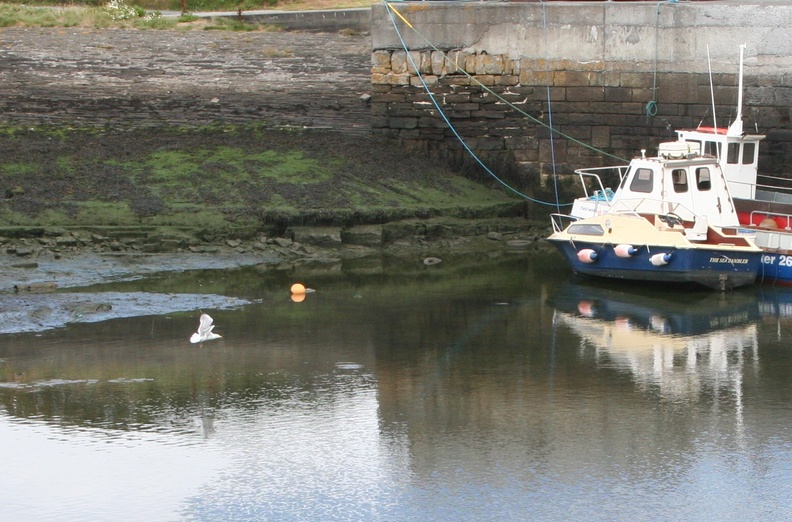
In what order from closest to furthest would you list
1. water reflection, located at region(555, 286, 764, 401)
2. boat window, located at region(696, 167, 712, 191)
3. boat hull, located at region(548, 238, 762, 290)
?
water reflection, located at region(555, 286, 764, 401), boat hull, located at region(548, 238, 762, 290), boat window, located at region(696, 167, 712, 191)

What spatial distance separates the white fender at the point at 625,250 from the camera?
1600cm

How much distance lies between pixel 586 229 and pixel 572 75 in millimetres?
4282

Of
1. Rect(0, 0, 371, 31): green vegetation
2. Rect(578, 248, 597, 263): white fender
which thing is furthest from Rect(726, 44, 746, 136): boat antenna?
Rect(0, 0, 371, 31): green vegetation

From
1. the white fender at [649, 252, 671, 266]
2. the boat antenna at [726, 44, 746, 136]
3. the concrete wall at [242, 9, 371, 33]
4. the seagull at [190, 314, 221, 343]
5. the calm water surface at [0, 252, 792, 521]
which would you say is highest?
the concrete wall at [242, 9, 371, 33]

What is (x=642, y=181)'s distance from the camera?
55.8 ft

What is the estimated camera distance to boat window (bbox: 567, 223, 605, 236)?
53.8 ft

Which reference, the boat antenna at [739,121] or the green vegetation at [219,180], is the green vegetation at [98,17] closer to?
the green vegetation at [219,180]

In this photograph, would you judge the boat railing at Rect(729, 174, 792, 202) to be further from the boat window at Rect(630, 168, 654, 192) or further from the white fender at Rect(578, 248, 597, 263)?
the white fender at Rect(578, 248, 597, 263)

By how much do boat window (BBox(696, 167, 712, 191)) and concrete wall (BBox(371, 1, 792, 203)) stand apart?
2.50 meters

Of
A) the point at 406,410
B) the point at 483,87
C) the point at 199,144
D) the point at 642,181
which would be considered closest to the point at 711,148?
the point at 642,181

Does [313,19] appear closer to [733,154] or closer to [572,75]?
[572,75]

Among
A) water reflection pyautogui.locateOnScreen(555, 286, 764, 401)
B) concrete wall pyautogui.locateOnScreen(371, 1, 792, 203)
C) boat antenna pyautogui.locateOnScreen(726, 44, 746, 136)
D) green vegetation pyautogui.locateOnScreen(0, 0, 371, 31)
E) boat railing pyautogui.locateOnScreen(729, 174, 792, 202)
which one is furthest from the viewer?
green vegetation pyautogui.locateOnScreen(0, 0, 371, 31)

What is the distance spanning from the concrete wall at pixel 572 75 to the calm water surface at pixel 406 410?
4.77m

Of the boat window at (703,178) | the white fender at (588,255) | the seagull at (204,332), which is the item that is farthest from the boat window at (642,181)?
the seagull at (204,332)
